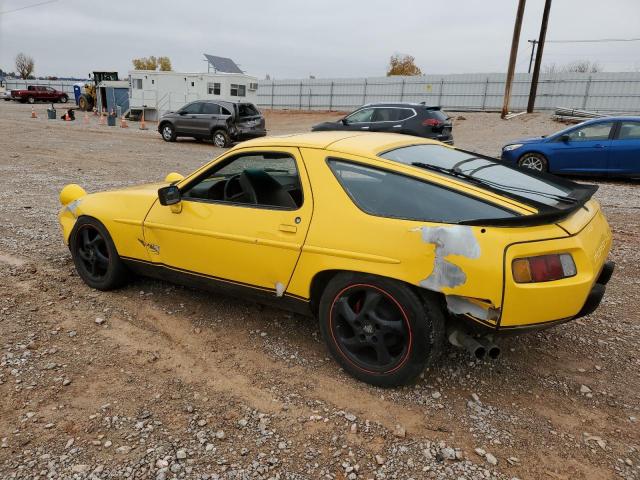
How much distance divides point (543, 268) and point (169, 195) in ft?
8.12

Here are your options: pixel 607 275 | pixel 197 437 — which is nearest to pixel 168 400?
pixel 197 437

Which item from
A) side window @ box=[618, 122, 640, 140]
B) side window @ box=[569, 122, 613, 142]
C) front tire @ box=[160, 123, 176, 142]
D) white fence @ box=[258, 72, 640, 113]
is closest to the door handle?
side window @ box=[569, 122, 613, 142]

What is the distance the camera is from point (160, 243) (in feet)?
11.8

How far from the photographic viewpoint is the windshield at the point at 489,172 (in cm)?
282

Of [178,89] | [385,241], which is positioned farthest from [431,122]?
[178,89]

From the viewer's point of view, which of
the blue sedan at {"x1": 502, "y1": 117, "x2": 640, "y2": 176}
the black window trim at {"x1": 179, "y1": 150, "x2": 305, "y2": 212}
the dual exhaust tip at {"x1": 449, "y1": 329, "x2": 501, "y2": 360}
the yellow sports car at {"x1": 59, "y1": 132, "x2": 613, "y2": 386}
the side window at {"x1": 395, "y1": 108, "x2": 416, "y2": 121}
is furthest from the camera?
the side window at {"x1": 395, "y1": 108, "x2": 416, "y2": 121}

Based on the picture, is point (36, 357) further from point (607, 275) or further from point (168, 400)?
point (607, 275)

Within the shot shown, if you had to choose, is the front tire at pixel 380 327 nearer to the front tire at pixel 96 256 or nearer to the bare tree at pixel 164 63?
the front tire at pixel 96 256

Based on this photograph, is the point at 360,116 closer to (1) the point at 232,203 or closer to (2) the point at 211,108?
(2) the point at 211,108

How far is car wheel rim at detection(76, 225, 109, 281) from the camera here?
406cm

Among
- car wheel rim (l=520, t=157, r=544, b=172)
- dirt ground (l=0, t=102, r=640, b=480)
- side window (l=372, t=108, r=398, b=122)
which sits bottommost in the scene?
dirt ground (l=0, t=102, r=640, b=480)

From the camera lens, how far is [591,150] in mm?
9773

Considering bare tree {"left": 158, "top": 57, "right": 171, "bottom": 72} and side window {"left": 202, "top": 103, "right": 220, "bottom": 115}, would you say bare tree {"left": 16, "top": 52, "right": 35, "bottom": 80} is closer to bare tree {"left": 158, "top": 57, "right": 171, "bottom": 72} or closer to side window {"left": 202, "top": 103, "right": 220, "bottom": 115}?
bare tree {"left": 158, "top": 57, "right": 171, "bottom": 72}

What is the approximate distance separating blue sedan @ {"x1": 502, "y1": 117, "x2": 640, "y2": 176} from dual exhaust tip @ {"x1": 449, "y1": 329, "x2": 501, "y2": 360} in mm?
7969
